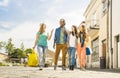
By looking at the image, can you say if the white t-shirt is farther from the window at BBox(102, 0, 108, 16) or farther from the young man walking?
the window at BBox(102, 0, 108, 16)

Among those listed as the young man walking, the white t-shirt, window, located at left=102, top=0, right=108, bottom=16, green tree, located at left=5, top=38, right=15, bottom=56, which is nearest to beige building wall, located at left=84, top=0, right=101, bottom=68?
window, located at left=102, top=0, right=108, bottom=16

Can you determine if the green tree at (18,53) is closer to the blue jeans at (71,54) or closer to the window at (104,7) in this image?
the window at (104,7)

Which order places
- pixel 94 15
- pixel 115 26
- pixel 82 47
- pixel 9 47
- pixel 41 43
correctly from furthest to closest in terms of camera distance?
1. pixel 9 47
2. pixel 94 15
3. pixel 115 26
4. pixel 82 47
5. pixel 41 43

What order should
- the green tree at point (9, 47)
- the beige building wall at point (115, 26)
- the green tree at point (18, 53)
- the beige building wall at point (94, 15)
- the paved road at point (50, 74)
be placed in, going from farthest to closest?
the green tree at point (18, 53) → the green tree at point (9, 47) → the beige building wall at point (94, 15) → the beige building wall at point (115, 26) → the paved road at point (50, 74)

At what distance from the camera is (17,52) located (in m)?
78.9

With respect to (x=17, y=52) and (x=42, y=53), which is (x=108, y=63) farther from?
(x=17, y=52)

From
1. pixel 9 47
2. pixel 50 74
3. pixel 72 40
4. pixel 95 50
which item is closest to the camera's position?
pixel 50 74

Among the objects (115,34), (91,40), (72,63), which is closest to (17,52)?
(91,40)

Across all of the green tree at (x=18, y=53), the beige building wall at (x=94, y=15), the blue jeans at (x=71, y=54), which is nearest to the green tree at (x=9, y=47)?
the green tree at (x=18, y=53)

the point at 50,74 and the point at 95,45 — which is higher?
the point at 95,45

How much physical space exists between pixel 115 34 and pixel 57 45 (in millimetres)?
13631

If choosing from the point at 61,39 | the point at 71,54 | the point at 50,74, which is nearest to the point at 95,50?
the point at 71,54

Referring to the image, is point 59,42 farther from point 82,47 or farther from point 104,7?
point 104,7

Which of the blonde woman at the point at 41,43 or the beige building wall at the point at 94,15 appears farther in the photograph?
the beige building wall at the point at 94,15
